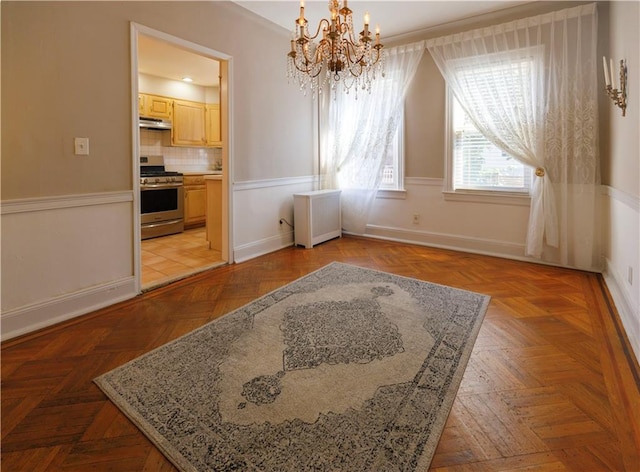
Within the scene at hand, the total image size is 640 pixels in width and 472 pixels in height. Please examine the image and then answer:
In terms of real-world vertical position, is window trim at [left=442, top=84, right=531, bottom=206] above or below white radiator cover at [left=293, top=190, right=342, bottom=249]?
above

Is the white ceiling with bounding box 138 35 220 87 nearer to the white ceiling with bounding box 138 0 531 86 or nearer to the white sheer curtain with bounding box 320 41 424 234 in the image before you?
the white ceiling with bounding box 138 0 531 86

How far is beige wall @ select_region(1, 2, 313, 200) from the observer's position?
2248 mm

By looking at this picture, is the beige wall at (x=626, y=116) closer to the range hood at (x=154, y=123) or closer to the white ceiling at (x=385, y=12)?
the white ceiling at (x=385, y=12)

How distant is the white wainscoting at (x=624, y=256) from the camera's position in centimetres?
230

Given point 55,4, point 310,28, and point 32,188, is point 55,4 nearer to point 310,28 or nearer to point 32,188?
point 32,188

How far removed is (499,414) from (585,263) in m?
2.87

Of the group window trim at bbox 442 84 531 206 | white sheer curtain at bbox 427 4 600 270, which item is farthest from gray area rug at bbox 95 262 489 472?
window trim at bbox 442 84 531 206

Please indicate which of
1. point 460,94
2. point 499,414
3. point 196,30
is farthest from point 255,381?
point 460,94

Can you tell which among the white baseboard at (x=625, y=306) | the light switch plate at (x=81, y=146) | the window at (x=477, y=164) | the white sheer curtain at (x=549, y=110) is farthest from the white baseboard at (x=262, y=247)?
the white baseboard at (x=625, y=306)

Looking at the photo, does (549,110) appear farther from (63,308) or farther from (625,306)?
(63,308)

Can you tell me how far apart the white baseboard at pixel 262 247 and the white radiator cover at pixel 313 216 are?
137 millimetres

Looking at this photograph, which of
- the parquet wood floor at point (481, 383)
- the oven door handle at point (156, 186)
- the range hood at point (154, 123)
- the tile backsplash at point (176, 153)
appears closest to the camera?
the parquet wood floor at point (481, 383)

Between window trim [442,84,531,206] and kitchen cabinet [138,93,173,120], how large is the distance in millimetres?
4517

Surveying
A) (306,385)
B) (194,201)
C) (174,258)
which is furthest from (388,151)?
(306,385)
